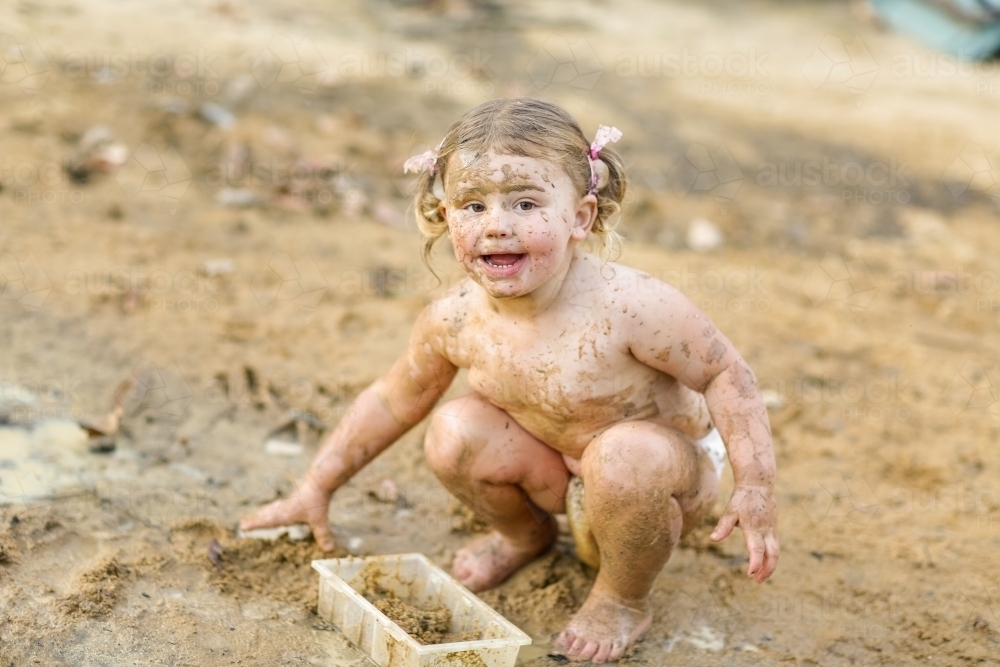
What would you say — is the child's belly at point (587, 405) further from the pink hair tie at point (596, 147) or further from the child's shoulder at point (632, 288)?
the pink hair tie at point (596, 147)

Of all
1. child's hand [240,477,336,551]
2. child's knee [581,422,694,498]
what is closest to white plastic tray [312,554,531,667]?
child's hand [240,477,336,551]

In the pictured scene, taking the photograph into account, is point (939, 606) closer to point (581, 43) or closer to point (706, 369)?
point (706, 369)

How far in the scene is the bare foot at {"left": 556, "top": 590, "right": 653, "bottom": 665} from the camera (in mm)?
2729

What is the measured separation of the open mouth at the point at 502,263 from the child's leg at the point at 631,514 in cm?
45

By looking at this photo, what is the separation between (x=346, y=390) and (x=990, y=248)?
3494mm

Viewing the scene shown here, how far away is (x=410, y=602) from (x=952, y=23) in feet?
23.8

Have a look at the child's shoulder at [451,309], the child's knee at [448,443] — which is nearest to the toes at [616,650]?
the child's knee at [448,443]

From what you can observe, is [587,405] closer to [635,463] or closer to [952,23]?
[635,463]

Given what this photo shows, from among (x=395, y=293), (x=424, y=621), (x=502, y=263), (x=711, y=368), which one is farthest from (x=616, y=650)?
(x=395, y=293)

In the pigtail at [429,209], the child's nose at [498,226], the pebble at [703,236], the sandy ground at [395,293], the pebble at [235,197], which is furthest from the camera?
the pebble at [703,236]

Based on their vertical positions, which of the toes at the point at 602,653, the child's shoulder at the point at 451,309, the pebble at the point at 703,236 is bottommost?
the toes at the point at 602,653

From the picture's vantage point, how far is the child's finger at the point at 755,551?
2.45m

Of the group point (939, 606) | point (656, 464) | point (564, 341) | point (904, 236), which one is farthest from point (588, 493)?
point (904, 236)

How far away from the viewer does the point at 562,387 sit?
8.93ft
